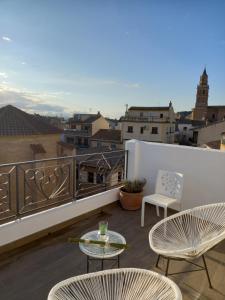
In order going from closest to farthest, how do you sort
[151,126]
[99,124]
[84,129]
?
1. [151,126]
2. [84,129]
3. [99,124]

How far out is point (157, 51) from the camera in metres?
10.4

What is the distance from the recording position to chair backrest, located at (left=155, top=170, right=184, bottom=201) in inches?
128

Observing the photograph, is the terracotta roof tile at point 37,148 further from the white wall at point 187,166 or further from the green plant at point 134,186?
the green plant at point 134,186

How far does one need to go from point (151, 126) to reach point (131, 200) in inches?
937

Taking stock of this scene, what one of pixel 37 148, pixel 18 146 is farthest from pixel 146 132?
pixel 18 146

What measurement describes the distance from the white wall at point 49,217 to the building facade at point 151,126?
23.2m

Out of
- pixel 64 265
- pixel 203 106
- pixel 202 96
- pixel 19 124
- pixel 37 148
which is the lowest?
pixel 64 265

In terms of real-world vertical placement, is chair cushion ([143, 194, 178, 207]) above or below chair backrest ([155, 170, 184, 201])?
below

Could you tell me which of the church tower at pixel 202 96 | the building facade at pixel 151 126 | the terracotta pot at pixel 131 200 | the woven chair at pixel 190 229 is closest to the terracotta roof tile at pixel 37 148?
the terracotta pot at pixel 131 200

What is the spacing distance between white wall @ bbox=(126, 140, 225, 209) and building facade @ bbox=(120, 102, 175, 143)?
22591mm

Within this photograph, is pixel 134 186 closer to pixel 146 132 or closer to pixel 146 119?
pixel 146 132

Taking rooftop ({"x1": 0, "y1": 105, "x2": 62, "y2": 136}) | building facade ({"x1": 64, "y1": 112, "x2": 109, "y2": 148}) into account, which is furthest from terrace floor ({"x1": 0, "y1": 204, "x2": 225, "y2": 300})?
building facade ({"x1": 64, "y1": 112, "x2": 109, "y2": 148})

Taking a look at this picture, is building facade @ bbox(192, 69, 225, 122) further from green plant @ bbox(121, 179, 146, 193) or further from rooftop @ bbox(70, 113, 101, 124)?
green plant @ bbox(121, 179, 146, 193)

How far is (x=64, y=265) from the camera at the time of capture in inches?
92.9
